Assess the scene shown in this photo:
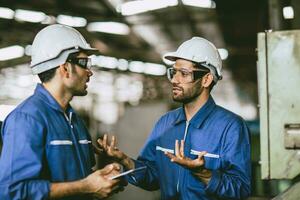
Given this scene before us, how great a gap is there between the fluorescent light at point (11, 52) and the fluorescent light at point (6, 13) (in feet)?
7.64

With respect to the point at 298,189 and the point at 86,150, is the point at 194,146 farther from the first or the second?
the point at 298,189

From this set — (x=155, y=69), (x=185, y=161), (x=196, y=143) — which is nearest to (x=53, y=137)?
(x=185, y=161)

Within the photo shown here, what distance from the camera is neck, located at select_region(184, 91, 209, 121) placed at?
10.9 feet

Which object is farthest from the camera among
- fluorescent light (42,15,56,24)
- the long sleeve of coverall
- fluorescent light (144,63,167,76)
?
fluorescent light (144,63,167,76)

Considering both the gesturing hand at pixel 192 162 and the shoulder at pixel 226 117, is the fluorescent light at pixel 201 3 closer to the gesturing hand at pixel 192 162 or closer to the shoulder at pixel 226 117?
the shoulder at pixel 226 117

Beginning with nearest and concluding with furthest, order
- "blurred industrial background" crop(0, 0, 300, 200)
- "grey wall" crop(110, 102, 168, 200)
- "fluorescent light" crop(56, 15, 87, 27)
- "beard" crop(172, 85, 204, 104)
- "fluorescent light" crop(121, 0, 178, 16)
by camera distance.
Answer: "beard" crop(172, 85, 204, 104) < "grey wall" crop(110, 102, 168, 200) < "blurred industrial background" crop(0, 0, 300, 200) < "fluorescent light" crop(121, 0, 178, 16) < "fluorescent light" crop(56, 15, 87, 27)

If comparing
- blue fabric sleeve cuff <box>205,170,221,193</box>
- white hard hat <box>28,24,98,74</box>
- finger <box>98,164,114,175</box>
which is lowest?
blue fabric sleeve cuff <box>205,170,221,193</box>

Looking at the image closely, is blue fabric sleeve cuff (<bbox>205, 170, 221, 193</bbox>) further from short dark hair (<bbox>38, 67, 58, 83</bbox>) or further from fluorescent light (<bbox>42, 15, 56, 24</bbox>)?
fluorescent light (<bbox>42, 15, 56, 24</bbox>)

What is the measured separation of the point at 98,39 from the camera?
1345cm

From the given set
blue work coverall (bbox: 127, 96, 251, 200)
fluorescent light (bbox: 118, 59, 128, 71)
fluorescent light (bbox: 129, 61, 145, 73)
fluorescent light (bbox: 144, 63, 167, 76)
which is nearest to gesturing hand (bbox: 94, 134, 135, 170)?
blue work coverall (bbox: 127, 96, 251, 200)

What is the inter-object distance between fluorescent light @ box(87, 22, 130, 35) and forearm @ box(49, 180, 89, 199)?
9998 mm

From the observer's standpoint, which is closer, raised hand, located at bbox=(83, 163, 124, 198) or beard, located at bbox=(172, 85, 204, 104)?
raised hand, located at bbox=(83, 163, 124, 198)

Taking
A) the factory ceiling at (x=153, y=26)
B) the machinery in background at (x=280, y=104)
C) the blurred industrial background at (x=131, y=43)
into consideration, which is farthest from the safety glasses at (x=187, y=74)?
the factory ceiling at (x=153, y=26)

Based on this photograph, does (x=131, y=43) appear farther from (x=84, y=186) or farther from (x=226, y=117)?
(x=84, y=186)
